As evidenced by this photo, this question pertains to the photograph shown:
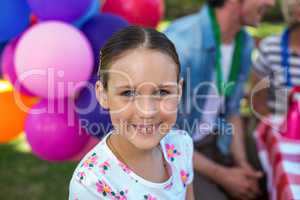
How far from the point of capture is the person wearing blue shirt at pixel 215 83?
86.0 inches

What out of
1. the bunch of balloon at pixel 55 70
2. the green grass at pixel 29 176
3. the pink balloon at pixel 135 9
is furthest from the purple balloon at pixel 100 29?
the green grass at pixel 29 176

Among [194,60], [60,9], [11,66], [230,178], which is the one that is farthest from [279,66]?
[11,66]

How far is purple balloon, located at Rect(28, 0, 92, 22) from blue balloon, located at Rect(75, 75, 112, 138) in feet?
0.88

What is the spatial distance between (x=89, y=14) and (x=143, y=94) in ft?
3.15

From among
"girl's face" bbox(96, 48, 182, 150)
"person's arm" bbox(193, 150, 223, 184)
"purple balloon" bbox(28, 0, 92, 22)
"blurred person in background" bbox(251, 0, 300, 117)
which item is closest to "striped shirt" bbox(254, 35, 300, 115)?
"blurred person in background" bbox(251, 0, 300, 117)

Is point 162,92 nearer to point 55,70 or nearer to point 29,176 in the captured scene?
point 55,70

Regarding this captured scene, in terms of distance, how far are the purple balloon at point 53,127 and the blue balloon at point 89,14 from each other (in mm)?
338

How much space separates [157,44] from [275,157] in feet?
3.08

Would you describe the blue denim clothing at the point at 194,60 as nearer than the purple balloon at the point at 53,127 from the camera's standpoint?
No

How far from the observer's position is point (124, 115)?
4.32 feet

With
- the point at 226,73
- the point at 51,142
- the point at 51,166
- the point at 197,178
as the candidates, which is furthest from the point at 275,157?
the point at 51,166

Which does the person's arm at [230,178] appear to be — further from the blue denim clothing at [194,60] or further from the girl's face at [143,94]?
the girl's face at [143,94]

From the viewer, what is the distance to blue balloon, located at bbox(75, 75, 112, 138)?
2.05 metres

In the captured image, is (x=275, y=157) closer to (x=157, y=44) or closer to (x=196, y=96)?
(x=196, y=96)
